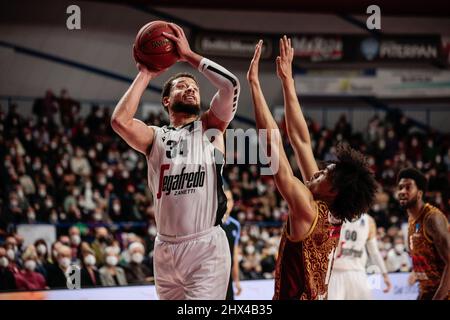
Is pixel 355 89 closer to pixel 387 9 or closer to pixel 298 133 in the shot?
pixel 387 9

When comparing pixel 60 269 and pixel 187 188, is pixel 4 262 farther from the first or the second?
pixel 187 188

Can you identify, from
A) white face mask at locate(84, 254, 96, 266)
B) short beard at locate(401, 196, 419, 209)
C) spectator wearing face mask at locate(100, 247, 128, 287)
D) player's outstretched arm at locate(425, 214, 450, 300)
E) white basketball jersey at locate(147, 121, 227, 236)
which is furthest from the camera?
white face mask at locate(84, 254, 96, 266)

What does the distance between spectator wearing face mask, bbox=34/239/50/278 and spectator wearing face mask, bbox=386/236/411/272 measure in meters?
5.71

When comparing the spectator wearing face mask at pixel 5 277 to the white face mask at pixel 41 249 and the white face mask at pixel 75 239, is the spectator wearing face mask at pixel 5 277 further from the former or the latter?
the white face mask at pixel 75 239

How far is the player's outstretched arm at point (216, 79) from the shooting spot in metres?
4.29

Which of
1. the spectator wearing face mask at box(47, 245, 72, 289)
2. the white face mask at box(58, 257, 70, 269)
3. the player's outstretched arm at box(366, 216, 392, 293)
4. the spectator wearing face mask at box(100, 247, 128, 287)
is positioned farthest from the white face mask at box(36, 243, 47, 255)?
the player's outstretched arm at box(366, 216, 392, 293)

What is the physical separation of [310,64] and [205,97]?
337cm

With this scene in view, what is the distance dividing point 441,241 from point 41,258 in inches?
222

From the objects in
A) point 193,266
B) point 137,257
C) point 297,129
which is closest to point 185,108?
point 297,129

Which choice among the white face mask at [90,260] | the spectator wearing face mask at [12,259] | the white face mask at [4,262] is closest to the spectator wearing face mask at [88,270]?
the white face mask at [90,260]

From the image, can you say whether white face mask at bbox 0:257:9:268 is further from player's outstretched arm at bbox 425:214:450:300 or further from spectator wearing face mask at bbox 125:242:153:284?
player's outstretched arm at bbox 425:214:450:300

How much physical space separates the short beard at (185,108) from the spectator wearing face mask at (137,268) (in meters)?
5.22

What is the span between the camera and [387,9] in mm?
19250

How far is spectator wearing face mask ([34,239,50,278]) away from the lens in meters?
9.16
